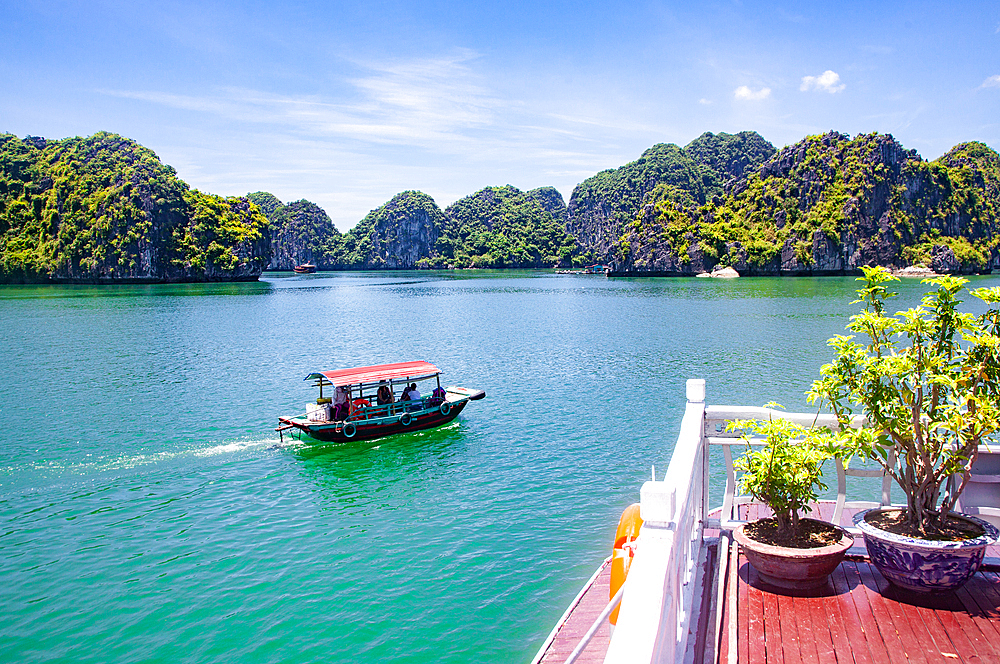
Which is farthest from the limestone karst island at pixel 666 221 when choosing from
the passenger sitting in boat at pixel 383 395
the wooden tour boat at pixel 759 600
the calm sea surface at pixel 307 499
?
the wooden tour boat at pixel 759 600

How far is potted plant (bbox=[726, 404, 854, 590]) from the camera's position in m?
4.47

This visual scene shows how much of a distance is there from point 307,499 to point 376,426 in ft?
14.7

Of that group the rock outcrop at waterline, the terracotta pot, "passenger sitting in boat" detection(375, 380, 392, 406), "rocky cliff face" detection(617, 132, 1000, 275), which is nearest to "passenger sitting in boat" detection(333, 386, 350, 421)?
"passenger sitting in boat" detection(375, 380, 392, 406)

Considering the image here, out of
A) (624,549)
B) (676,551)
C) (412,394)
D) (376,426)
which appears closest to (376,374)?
(376,426)

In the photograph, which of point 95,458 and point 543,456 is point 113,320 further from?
point 543,456

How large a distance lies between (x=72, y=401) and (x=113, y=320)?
107 ft

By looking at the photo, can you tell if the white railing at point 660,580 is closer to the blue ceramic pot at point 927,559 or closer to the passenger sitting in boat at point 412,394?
the blue ceramic pot at point 927,559

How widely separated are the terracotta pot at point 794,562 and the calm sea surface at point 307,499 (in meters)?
5.40

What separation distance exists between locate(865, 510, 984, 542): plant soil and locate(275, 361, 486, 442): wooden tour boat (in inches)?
615

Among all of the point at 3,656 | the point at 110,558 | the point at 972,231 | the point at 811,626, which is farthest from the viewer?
the point at 972,231

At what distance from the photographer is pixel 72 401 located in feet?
79.7

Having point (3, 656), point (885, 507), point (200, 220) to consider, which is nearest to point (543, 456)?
point (3, 656)

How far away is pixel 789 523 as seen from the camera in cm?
481

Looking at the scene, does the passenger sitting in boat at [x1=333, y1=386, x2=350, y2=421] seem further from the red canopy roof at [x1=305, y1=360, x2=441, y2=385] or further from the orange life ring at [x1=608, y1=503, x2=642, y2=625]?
the orange life ring at [x1=608, y1=503, x2=642, y2=625]
